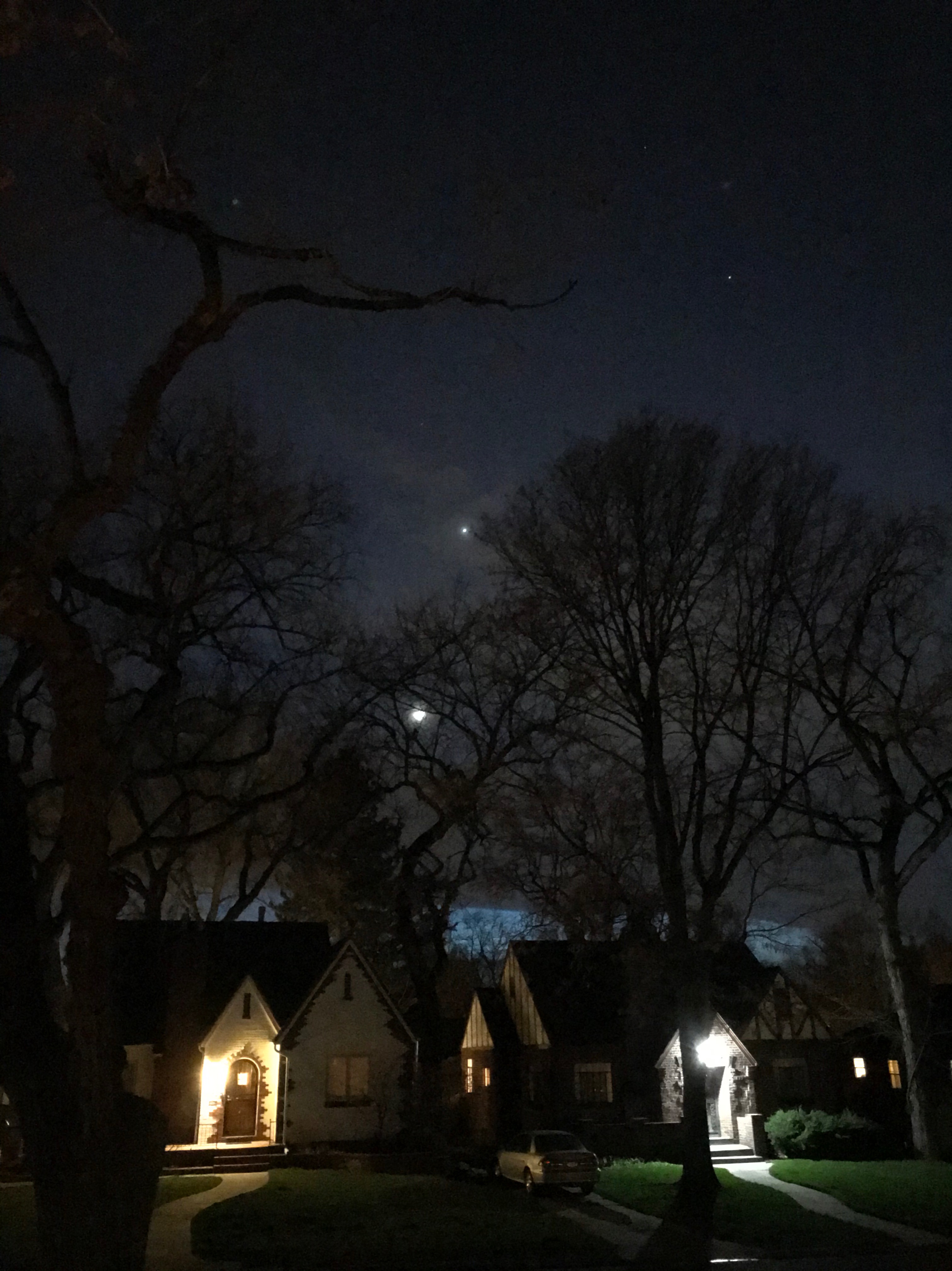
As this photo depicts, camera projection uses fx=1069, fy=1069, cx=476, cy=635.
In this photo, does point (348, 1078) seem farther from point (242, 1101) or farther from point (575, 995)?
point (575, 995)

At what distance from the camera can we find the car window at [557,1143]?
23641mm

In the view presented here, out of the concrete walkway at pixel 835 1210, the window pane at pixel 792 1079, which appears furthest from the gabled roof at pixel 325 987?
the window pane at pixel 792 1079

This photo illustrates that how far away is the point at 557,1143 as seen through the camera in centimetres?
2389

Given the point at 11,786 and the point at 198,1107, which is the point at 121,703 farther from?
the point at 198,1107

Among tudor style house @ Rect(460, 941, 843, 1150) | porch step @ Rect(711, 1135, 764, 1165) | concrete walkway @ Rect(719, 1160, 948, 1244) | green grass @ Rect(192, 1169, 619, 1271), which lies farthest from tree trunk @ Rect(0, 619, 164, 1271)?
porch step @ Rect(711, 1135, 764, 1165)

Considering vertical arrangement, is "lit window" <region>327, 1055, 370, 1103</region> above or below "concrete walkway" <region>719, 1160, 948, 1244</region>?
above

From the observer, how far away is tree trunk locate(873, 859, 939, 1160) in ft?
95.1

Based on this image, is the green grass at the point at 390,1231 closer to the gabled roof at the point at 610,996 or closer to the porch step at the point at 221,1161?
the porch step at the point at 221,1161

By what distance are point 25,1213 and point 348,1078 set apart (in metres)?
14.1

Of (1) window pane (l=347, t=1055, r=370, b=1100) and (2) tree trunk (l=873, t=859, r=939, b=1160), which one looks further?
(1) window pane (l=347, t=1055, r=370, b=1100)

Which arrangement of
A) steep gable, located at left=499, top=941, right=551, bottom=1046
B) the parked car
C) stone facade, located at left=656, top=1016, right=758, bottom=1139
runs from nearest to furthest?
the parked car → stone facade, located at left=656, top=1016, right=758, bottom=1139 → steep gable, located at left=499, top=941, right=551, bottom=1046

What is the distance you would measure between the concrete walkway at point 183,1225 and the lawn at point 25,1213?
0.38m

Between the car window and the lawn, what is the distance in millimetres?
7363

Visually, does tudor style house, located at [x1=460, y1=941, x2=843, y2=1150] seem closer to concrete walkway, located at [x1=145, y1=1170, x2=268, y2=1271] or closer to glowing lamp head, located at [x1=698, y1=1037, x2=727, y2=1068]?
glowing lamp head, located at [x1=698, y1=1037, x2=727, y2=1068]
